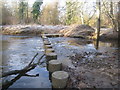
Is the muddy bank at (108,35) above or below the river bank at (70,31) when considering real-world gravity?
below

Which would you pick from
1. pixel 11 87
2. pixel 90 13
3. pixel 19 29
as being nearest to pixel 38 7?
pixel 90 13

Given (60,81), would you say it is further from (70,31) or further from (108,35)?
(70,31)

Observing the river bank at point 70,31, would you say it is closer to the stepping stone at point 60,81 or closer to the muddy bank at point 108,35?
the muddy bank at point 108,35

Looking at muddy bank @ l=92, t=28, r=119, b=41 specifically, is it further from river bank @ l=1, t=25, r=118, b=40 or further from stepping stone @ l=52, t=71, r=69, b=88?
stepping stone @ l=52, t=71, r=69, b=88

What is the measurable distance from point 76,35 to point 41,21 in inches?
556

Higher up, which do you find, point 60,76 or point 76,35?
point 76,35

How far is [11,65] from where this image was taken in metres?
5.36

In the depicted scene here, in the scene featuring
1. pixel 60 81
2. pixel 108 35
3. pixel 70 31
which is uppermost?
pixel 70 31

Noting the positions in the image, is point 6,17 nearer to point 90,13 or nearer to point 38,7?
point 38,7

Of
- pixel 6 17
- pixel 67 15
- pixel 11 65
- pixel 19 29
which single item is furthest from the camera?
pixel 67 15

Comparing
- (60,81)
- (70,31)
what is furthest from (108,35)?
(60,81)

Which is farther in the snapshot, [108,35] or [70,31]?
[70,31]

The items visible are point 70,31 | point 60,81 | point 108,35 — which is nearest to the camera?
point 60,81

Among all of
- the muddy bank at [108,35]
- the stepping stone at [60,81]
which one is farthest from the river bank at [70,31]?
the stepping stone at [60,81]
